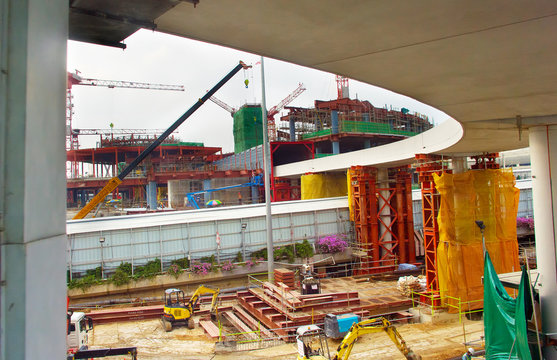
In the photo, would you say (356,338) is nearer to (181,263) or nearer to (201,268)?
(201,268)

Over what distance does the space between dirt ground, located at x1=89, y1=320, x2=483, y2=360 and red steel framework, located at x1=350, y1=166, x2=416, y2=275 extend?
9098 millimetres

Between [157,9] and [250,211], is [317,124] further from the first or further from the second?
[157,9]

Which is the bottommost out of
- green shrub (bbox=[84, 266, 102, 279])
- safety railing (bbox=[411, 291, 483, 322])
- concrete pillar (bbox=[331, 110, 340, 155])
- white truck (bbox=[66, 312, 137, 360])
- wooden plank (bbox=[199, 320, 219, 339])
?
wooden plank (bbox=[199, 320, 219, 339])

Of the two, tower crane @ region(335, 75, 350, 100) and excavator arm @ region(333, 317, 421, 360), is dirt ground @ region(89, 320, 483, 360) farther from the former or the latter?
tower crane @ region(335, 75, 350, 100)

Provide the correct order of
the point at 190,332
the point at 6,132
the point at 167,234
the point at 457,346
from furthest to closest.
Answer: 1. the point at 167,234
2. the point at 190,332
3. the point at 457,346
4. the point at 6,132

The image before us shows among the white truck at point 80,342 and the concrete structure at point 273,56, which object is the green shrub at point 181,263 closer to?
the white truck at point 80,342

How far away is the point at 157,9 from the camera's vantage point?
14.6ft

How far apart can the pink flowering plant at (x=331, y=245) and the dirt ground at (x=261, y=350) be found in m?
9.46

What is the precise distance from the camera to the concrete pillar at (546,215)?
38.2 ft

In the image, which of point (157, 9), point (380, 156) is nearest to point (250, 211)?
point (380, 156)

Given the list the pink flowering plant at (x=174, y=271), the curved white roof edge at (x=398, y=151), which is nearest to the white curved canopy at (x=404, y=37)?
the curved white roof edge at (x=398, y=151)

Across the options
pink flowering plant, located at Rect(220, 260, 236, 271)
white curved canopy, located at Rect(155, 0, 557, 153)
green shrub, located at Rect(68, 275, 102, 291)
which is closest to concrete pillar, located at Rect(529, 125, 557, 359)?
white curved canopy, located at Rect(155, 0, 557, 153)

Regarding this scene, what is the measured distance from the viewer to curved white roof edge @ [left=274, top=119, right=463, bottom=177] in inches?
652

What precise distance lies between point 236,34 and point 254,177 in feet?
140
